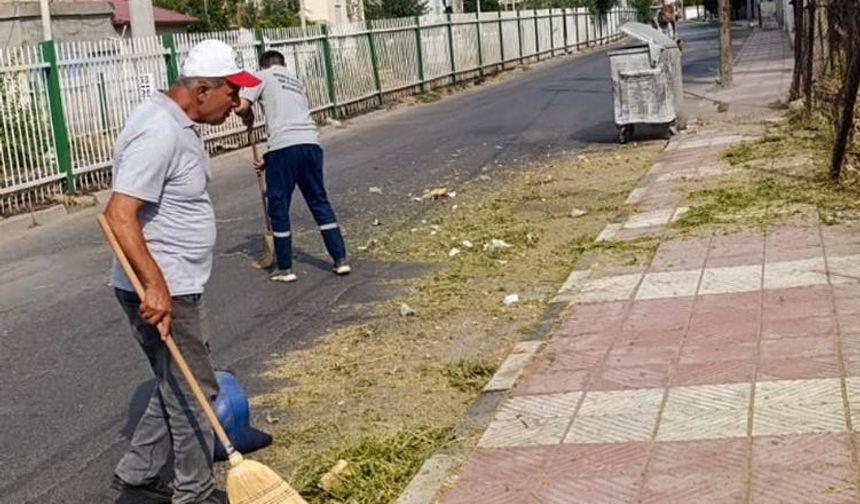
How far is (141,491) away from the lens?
4.72m

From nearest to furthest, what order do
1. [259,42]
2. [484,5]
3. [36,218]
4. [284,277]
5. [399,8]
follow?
1. [284,277]
2. [36,218]
3. [259,42]
4. [399,8]
5. [484,5]

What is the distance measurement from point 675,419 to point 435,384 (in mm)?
1648

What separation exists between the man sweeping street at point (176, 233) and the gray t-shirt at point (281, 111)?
4.11 metres

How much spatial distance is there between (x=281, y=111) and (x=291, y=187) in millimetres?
575

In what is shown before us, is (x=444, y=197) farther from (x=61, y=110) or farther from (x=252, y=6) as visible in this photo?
(x=252, y=6)

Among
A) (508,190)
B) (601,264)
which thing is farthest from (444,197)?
(601,264)

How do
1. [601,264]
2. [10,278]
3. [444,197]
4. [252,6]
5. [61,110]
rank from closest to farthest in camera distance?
[601,264] < [10,278] < [444,197] < [61,110] < [252,6]

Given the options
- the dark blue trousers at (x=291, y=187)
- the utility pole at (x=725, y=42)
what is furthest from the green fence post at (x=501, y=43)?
the dark blue trousers at (x=291, y=187)

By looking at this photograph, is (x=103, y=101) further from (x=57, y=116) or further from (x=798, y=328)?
(x=798, y=328)

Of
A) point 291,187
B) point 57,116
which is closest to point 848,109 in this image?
point 291,187

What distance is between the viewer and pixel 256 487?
4.17 m

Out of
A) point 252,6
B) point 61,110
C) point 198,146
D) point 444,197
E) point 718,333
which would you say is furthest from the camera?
point 252,6

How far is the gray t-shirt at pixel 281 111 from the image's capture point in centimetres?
856

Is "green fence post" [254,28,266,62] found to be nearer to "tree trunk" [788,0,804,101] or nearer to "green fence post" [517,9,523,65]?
"tree trunk" [788,0,804,101]
